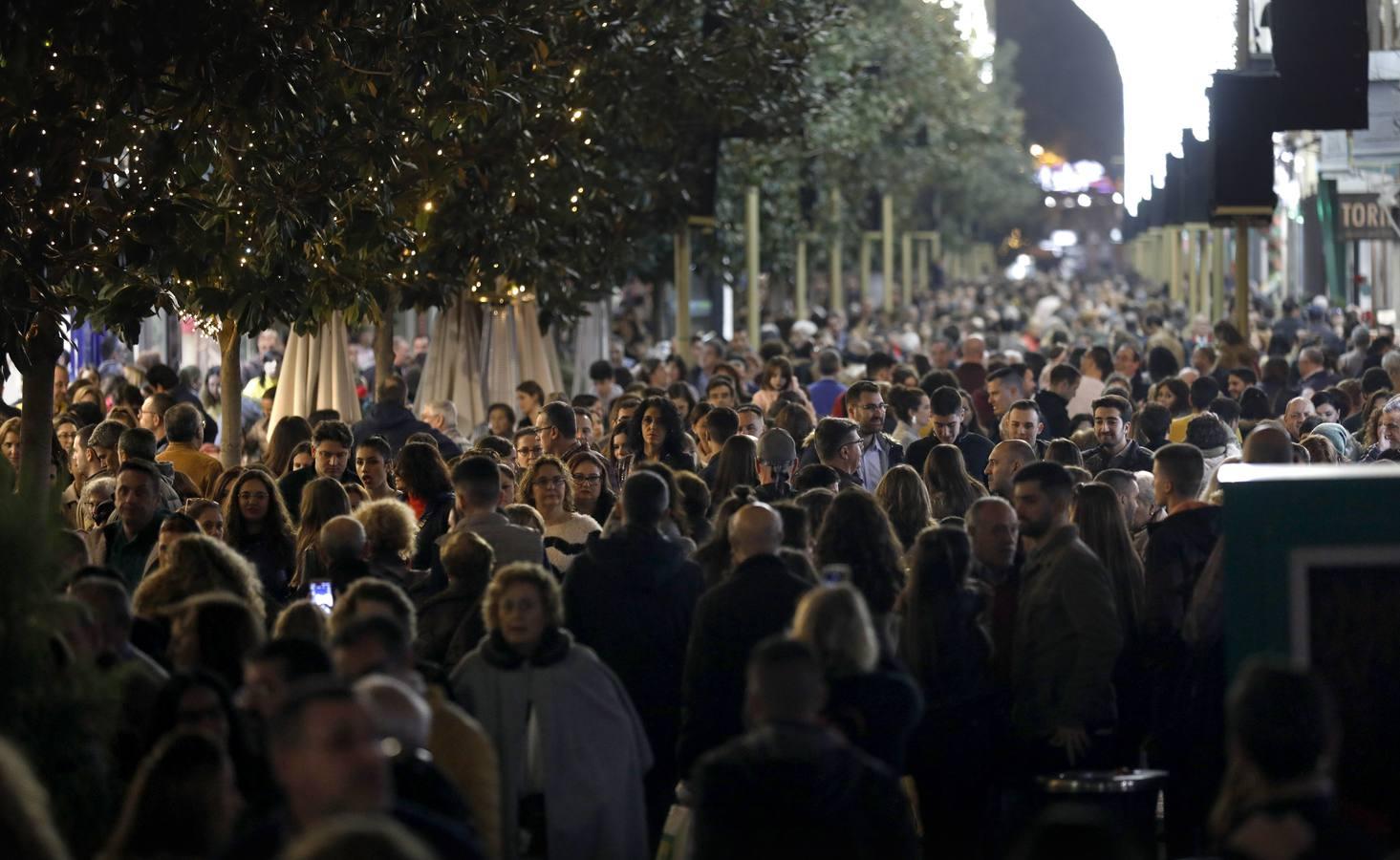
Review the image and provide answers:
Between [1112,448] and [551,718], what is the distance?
6685 mm

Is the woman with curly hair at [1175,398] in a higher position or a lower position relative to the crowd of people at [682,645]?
higher

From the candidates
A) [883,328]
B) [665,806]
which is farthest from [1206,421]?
[883,328]

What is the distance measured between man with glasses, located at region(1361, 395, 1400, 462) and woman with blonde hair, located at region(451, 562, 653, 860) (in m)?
6.82

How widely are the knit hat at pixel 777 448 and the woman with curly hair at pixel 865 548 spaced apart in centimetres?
344

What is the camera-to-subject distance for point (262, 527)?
1093 centimetres

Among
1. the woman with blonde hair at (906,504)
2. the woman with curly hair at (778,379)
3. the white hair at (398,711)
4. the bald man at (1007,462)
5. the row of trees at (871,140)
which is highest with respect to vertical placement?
the row of trees at (871,140)

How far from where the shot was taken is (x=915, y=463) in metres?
14.0

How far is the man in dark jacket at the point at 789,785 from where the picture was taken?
6066 mm

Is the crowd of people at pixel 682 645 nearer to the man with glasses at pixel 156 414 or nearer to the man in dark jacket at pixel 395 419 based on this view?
the man in dark jacket at pixel 395 419

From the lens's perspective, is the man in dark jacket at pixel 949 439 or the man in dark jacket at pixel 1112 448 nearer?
the man in dark jacket at pixel 1112 448

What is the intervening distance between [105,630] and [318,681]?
2.35m

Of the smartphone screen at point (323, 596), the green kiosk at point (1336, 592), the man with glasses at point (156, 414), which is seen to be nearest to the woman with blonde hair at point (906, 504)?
the smartphone screen at point (323, 596)

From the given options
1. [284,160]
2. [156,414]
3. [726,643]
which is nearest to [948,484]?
[284,160]

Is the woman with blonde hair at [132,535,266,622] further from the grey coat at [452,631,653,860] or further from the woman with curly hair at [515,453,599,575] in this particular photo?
the woman with curly hair at [515,453,599,575]
